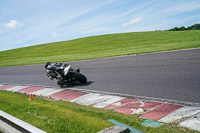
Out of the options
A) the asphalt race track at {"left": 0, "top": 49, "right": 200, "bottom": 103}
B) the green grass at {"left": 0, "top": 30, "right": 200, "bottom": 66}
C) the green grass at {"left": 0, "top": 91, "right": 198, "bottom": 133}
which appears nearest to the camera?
the green grass at {"left": 0, "top": 91, "right": 198, "bottom": 133}

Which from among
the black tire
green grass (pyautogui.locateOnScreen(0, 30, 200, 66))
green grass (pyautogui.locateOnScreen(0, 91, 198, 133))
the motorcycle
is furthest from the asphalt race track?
green grass (pyautogui.locateOnScreen(0, 30, 200, 66))

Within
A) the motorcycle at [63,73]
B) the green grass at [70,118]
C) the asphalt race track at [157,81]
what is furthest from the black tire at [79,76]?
the green grass at [70,118]

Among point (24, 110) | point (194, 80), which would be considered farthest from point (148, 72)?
point (24, 110)

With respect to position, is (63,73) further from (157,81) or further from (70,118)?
(70,118)

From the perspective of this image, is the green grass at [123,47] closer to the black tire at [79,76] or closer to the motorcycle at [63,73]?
the black tire at [79,76]

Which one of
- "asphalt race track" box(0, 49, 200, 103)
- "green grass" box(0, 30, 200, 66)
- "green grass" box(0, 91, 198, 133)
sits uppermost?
"green grass" box(0, 30, 200, 66)

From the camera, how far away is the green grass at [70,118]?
5.15m

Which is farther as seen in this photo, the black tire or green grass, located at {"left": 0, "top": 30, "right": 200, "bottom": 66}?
green grass, located at {"left": 0, "top": 30, "right": 200, "bottom": 66}

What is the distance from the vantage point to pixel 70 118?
20.3 feet

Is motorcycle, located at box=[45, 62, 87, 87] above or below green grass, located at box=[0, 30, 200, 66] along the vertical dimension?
below

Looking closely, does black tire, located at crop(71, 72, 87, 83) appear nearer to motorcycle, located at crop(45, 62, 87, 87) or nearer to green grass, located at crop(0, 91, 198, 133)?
motorcycle, located at crop(45, 62, 87, 87)

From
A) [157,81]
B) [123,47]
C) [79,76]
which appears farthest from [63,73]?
[123,47]

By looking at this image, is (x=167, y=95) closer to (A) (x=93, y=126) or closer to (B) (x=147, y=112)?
(B) (x=147, y=112)

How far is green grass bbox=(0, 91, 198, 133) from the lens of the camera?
5.15 m
